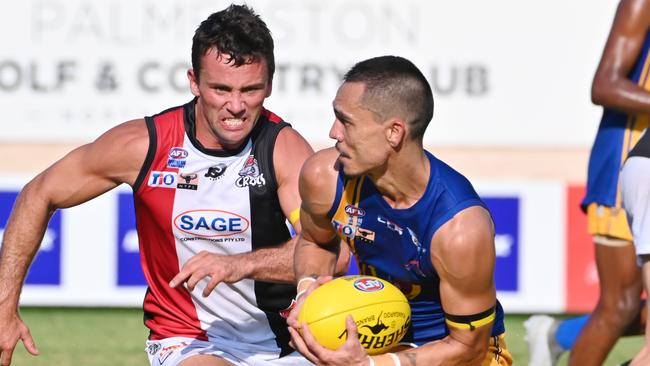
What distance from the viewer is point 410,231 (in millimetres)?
4727

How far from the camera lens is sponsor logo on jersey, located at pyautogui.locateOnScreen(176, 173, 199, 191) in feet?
17.9

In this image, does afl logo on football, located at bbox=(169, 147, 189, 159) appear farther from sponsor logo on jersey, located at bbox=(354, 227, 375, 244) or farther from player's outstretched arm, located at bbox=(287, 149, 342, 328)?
sponsor logo on jersey, located at bbox=(354, 227, 375, 244)

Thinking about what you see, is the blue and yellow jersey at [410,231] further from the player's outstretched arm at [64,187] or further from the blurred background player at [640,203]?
the player's outstretched arm at [64,187]

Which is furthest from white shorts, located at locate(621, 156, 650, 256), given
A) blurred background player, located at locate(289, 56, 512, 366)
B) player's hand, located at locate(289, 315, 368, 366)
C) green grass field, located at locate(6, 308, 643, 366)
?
green grass field, located at locate(6, 308, 643, 366)

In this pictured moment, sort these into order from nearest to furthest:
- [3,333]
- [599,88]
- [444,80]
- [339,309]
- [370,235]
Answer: [339,309], [370,235], [3,333], [599,88], [444,80]

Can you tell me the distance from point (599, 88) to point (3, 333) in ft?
9.36

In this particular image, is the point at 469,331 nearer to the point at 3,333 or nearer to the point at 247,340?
the point at 247,340

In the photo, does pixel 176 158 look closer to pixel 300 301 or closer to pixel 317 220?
pixel 317 220

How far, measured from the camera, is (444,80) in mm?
10070

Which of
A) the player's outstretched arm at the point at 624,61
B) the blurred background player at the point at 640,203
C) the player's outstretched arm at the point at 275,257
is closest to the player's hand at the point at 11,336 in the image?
the player's outstretched arm at the point at 275,257

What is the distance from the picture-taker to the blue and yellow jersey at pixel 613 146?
19.8 feet

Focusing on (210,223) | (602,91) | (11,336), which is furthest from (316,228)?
(602,91)

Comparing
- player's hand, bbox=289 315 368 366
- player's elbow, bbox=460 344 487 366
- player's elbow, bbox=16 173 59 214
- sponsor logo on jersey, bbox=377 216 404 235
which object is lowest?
player's elbow, bbox=460 344 487 366

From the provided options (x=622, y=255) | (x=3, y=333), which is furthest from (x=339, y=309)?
(x=622, y=255)
